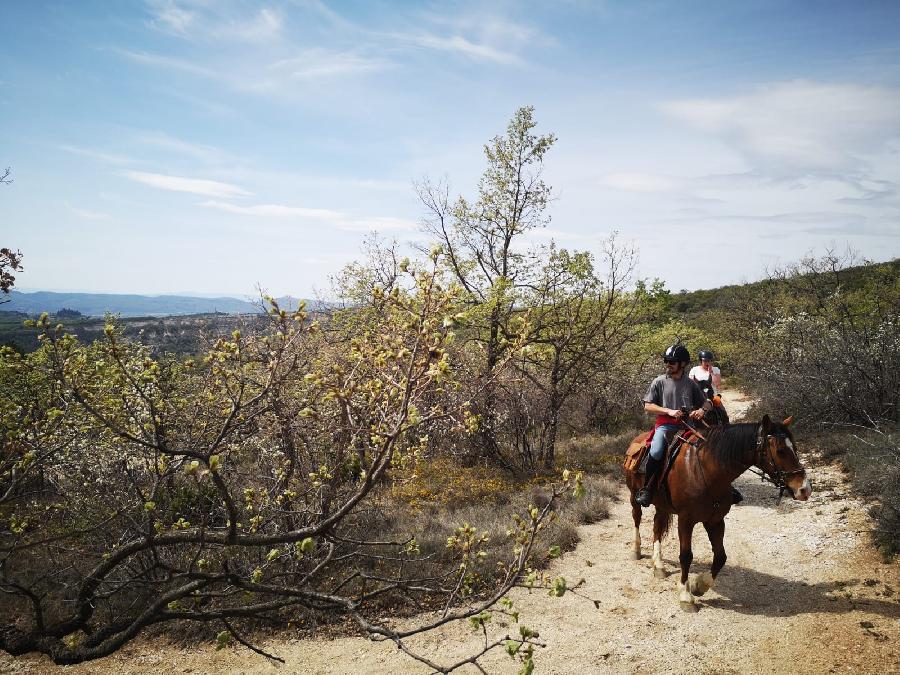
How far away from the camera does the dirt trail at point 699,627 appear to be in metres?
5.91

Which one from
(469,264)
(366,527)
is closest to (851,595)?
(366,527)

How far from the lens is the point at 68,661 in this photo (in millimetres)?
3326

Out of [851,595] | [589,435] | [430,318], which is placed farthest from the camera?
[589,435]

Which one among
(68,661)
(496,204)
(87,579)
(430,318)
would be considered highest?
(496,204)

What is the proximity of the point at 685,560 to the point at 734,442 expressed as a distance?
1981 mm

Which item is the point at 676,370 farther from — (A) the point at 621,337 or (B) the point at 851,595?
(A) the point at 621,337

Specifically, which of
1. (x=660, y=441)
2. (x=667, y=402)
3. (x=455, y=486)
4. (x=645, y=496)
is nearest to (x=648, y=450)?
(x=660, y=441)

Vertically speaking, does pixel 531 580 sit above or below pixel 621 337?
below

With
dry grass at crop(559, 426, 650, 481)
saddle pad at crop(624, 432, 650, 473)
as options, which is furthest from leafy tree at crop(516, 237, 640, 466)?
saddle pad at crop(624, 432, 650, 473)

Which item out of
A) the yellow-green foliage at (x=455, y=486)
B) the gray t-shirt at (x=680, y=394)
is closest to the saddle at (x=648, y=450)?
the gray t-shirt at (x=680, y=394)

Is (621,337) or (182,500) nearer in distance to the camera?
(182,500)

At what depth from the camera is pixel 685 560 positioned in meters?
7.01

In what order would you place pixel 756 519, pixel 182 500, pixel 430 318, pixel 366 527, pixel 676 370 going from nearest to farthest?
pixel 430 318
pixel 676 370
pixel 756 519
pixel 366 527
pixel 182 500

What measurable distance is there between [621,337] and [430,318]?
1600cm
